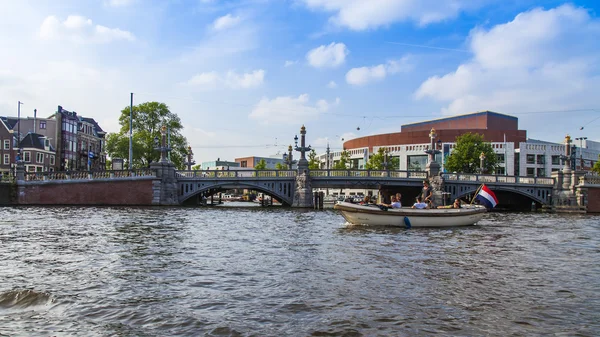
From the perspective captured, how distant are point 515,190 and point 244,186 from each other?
2991cm

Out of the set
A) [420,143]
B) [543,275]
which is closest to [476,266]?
[543,275]

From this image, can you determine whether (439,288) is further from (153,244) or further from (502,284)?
(153,244)

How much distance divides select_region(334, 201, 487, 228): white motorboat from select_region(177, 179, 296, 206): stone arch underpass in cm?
2499

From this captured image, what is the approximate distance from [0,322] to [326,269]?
26.7 feet

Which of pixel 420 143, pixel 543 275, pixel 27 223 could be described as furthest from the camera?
pixel 420 143

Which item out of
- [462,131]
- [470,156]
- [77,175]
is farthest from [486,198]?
[462,131]

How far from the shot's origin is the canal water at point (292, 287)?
8508 millimetres

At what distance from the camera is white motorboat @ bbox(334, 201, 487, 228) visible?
26328 mm

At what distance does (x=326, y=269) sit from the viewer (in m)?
13.9

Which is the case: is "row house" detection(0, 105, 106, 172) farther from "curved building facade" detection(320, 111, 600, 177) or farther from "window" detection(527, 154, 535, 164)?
"window" detection(527, 154, 535, 164)

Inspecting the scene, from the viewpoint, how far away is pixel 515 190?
53.4m

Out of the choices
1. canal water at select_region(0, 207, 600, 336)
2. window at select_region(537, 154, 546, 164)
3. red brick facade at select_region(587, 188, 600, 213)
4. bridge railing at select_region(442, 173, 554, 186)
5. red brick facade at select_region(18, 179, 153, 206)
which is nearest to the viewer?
canal water at select_region(0, 207, 600, 336)

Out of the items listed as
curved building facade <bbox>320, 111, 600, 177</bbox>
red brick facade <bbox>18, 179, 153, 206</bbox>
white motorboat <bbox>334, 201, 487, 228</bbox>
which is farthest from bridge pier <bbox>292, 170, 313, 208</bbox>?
curved building facade <bbox>320, 111, 600, 177</bbox>

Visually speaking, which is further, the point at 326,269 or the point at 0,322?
the point at 326,269
